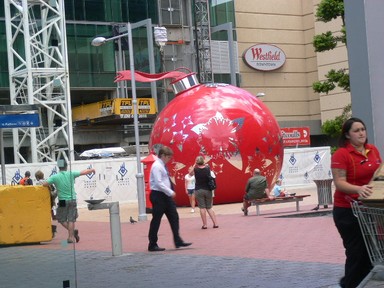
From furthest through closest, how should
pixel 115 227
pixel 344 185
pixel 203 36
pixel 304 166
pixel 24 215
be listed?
pixel 203 36
pixel 304 166
pixel 115 227
pixel 24 215
pixel 344 185

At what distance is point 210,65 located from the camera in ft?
178

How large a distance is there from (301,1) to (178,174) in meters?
33.9

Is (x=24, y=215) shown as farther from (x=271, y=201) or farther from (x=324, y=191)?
(x=324, y=191)

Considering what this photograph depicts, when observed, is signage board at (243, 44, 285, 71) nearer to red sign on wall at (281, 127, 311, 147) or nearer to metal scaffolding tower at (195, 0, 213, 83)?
metal scaffolding tower at (195, 0, 213, 83)

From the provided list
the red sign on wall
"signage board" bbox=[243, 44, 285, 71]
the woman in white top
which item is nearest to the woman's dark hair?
the woman in white top

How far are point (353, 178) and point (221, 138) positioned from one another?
71.7ft

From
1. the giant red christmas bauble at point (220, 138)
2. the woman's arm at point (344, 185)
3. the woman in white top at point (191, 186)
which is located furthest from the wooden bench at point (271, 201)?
the woman's arm at point (344, 185)

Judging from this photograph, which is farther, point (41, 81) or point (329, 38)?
point (329, 38)

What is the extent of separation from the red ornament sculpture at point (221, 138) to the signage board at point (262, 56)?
93.1ft

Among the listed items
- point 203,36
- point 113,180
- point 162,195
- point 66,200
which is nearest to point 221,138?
point 113,180

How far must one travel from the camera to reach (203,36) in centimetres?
5391

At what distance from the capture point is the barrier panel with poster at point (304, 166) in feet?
134

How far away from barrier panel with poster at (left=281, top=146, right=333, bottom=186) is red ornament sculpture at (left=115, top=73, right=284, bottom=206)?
10165 millimetres

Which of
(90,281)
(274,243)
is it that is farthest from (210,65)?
(90,281)
